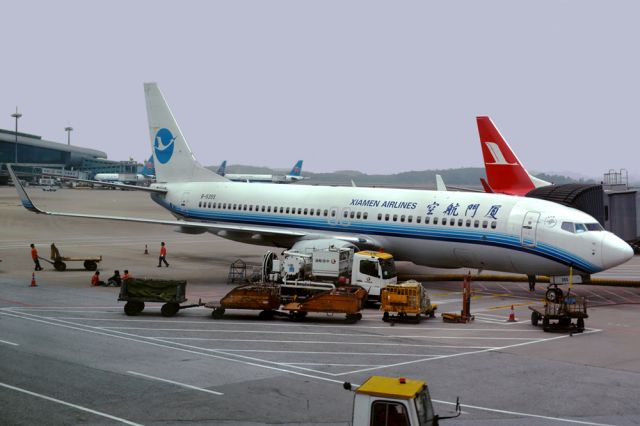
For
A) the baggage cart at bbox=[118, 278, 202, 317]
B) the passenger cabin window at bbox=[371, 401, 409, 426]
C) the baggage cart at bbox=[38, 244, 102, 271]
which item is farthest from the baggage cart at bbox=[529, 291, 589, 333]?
the baggage cart at bbox=[38, 244, 102, 271]

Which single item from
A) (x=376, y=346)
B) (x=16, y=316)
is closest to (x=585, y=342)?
(x=376, y=346)

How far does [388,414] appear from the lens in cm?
1293

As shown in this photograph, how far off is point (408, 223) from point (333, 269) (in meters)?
6.23

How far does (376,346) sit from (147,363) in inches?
292

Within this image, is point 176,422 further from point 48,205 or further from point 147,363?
point 48,205

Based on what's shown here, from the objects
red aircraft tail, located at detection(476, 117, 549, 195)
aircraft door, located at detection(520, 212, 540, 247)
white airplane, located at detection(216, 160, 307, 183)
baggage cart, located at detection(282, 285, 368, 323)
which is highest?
white airplane, located at detection(216, 160, 307, 183)

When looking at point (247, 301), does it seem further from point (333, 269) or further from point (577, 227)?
point (577, 227)

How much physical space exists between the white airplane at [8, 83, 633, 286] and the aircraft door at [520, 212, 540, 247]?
1.8 inches

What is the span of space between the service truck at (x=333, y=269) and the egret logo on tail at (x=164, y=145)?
18.9 metres

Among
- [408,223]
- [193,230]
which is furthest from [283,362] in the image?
[193,230]

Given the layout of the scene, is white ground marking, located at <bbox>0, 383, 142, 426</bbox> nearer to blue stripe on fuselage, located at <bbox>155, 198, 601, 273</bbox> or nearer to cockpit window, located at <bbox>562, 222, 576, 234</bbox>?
blue stripe on fuselage, located at <bbox>155, 198, 601, 273</bbox>

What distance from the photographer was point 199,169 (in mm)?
51438

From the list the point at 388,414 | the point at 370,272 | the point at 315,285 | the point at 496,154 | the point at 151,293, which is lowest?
the point at 388,414

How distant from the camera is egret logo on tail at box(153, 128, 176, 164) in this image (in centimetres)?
5259
